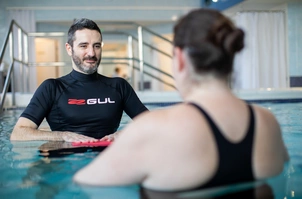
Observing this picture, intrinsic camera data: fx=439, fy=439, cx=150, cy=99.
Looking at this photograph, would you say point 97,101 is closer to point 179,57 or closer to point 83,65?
point 83,65

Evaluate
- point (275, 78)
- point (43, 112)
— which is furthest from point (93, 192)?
point (275, 78)

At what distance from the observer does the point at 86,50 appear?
2578 millimetres

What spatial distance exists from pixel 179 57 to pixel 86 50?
1.58 meters

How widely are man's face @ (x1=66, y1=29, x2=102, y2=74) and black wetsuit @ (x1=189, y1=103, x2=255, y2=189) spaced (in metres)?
1.60

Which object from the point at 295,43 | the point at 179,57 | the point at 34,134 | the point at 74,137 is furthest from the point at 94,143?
the point at 295,43

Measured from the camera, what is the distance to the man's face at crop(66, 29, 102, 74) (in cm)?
258

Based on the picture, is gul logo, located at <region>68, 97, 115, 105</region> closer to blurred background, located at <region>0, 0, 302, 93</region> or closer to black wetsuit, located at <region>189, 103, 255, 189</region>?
black wetsuit, located at <region>189, 103, 255, 189</region>

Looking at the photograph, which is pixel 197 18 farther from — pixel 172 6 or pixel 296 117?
pixel 172 6

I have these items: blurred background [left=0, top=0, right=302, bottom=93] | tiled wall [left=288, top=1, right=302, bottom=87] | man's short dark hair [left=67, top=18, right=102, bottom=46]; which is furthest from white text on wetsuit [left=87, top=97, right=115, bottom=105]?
tiled wall [left=288, top=1, right=302, bottom=87]

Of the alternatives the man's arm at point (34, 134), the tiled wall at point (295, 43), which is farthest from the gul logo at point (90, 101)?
the tiled wall at point (295, 43)

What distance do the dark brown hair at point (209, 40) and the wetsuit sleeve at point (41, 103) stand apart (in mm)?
1576

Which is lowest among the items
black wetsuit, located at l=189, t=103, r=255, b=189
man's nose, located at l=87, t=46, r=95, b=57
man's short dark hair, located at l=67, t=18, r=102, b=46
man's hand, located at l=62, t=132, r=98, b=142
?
man's hand, located at l=62, t=132, r=98, b=142

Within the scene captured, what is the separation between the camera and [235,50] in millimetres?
1062

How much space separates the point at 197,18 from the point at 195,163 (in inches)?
13.7
